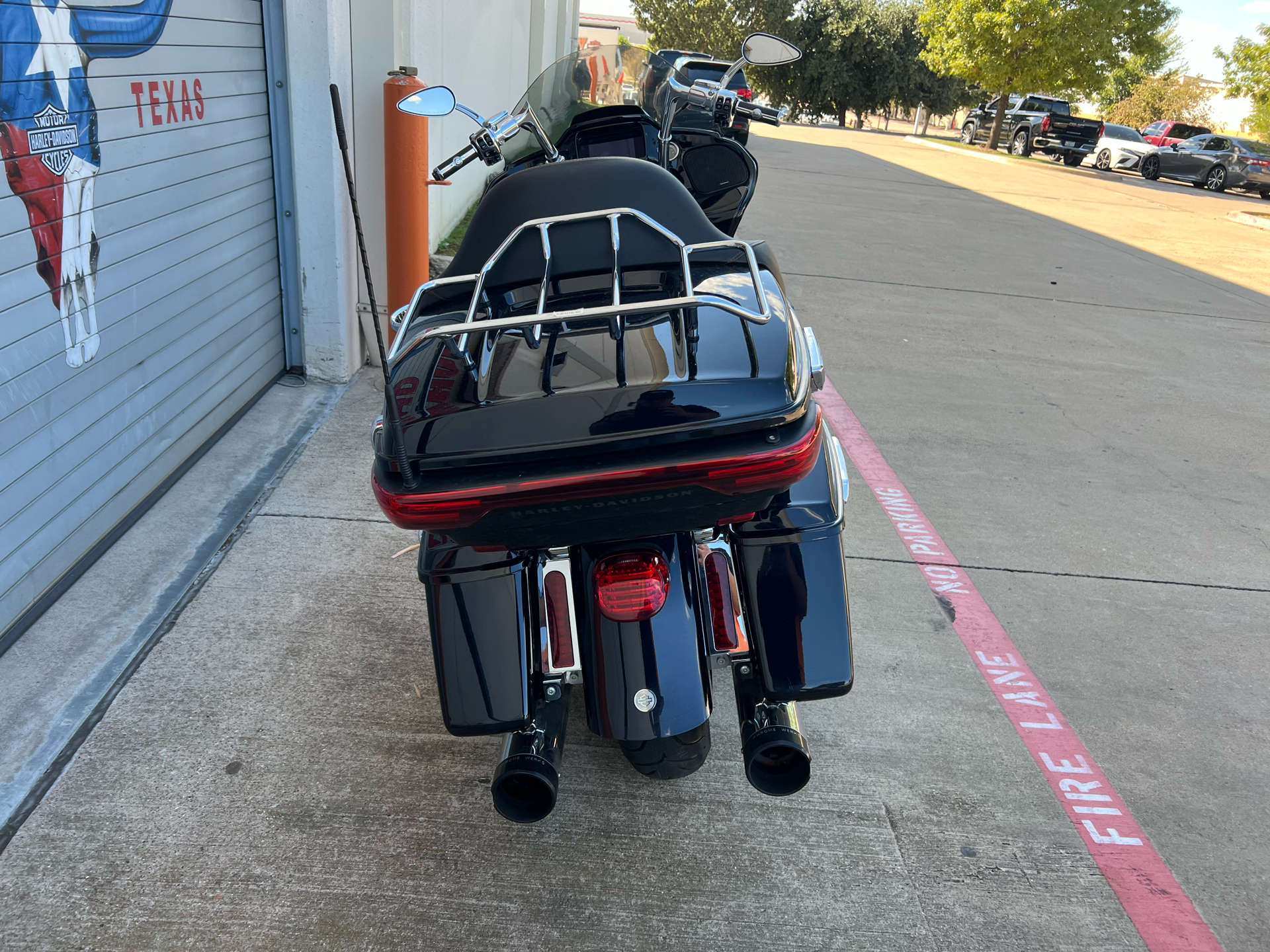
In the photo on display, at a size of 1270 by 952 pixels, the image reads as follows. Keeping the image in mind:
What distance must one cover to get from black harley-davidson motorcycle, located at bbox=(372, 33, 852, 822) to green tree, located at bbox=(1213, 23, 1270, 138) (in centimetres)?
1962

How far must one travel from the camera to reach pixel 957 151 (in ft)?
80.5

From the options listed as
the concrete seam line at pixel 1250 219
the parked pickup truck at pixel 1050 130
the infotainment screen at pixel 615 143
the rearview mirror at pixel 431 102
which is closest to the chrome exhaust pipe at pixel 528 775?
the rearview mirror at pixel 431 102

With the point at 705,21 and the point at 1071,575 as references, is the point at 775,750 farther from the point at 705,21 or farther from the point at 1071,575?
the point at 705,21

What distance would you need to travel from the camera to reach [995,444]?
454cm

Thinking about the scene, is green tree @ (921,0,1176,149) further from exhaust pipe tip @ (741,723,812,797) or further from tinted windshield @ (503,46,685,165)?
exhaust pipe tip @ (741,723,812,797)

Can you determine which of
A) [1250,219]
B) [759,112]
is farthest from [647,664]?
[1250,219]

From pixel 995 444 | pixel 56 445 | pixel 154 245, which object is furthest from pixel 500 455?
pixel 995 444

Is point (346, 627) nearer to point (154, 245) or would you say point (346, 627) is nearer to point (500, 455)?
point (500, 455)

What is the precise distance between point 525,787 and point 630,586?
1.64 feet

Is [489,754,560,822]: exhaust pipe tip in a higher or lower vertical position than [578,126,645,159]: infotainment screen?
lower

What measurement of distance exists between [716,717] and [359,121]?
12.2ft

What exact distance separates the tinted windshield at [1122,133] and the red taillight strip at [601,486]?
26180 millimetres

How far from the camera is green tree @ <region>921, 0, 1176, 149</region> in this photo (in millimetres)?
23094

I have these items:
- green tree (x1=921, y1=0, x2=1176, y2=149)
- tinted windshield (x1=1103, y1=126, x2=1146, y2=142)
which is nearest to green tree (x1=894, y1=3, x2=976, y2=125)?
green tree (x1=921, y1=0, x2=1176, y2=149)
